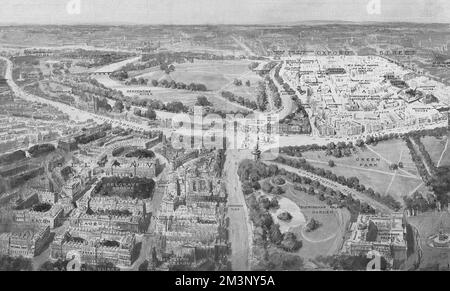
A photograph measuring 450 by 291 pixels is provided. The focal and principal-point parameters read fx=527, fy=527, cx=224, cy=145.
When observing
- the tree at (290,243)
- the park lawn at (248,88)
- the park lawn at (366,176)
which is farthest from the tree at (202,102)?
the tree at (290,243)

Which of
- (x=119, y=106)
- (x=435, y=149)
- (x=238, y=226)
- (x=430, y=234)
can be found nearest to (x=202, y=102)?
(x=119, y=106)

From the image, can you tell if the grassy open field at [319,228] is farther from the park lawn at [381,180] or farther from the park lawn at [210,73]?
the park lawn at [210,73]

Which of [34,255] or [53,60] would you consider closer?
[34,255]

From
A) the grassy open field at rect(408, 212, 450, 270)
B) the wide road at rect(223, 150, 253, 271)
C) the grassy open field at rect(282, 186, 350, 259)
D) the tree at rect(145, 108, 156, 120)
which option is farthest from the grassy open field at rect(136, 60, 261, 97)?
the grassy open field at rect(408, 212, 450, 270)

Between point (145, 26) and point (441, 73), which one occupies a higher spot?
point (145, 26)

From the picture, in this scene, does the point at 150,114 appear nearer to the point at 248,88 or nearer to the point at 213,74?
the point at 213,74

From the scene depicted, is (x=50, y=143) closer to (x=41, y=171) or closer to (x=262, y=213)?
(x=41, y=171)
